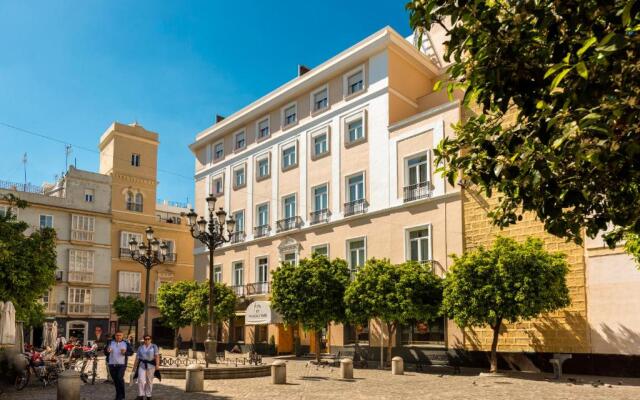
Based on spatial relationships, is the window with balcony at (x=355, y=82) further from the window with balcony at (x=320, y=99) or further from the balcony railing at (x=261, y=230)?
the balcony railing at (x=261, y=230)

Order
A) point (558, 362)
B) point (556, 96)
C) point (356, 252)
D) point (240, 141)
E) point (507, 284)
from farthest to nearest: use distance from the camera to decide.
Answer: point (240, 141) → point (356, 252) → point (558, 362) → point (507, 284) → point (556, 96)

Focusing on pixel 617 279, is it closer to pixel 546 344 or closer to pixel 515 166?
pixel 546 344

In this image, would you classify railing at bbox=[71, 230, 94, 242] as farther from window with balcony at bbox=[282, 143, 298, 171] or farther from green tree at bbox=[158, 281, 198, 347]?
window with balcony at bbox=[282, 143, 298, 171]

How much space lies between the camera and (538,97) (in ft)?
18.5

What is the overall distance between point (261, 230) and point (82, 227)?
61.6ft

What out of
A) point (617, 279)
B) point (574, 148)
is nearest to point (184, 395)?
point (574, 148)

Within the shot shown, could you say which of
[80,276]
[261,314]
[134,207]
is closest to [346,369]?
[261,314]

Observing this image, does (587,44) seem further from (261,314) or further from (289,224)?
(289,224)

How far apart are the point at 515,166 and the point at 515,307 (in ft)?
51.1

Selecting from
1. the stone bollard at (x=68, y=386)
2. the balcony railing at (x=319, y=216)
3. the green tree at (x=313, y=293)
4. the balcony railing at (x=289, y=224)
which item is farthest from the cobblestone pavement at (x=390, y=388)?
the balcony railing at (x=289, y=224)

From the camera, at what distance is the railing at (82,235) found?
158 feet

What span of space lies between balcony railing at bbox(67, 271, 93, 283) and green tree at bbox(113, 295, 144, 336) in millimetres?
2656

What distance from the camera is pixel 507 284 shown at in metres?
20.5

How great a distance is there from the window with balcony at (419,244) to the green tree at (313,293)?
303 cm
